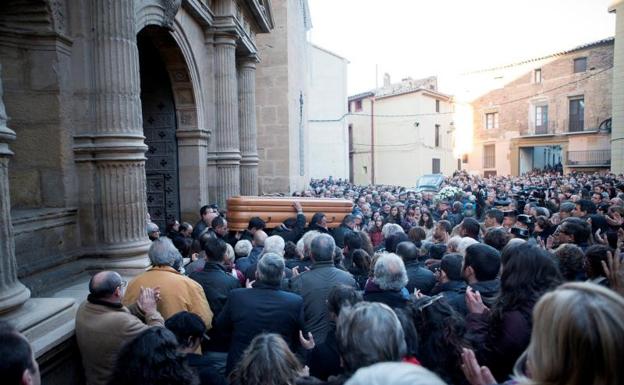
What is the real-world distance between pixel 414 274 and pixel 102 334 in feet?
8.63

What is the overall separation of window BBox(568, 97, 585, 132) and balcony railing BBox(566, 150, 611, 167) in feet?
7.18

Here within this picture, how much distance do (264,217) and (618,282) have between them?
508 cm

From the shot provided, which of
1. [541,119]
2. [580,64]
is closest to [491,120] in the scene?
[541,119]

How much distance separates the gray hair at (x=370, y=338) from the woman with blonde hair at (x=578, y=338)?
0.56 metres

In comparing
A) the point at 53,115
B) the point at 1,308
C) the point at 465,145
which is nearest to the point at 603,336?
the point at 1,308

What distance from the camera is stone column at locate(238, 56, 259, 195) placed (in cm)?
1027

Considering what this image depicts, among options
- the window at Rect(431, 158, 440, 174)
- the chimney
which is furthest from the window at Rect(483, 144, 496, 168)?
the chimney

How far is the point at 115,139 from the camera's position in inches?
174

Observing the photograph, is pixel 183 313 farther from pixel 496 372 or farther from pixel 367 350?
pixel 496 372

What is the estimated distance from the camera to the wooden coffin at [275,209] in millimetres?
6938

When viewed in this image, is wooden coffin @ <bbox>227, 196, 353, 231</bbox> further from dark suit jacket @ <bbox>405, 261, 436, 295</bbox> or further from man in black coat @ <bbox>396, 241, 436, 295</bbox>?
dark suit jacket @ <bbox>405, 261, 436, 295</bbox>

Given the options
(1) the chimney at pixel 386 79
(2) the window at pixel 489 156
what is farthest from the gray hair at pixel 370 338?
(1) the chimney at pixel 386 79

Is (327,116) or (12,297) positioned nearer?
(12,297)

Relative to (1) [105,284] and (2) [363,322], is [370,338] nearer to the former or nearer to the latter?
(2) [363,322]
